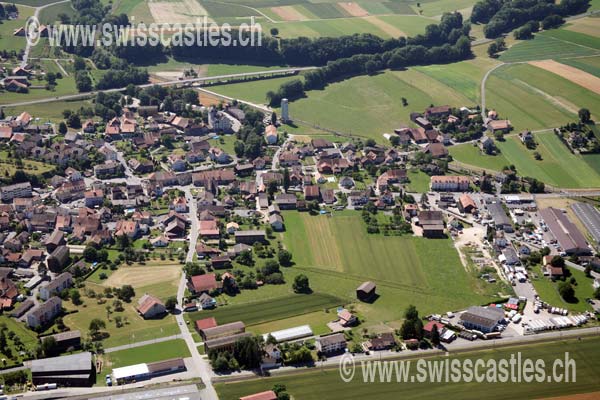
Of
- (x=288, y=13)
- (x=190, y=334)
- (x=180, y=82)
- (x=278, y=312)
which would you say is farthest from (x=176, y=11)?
(x=190, y=334)

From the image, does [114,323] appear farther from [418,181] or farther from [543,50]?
[543,50]

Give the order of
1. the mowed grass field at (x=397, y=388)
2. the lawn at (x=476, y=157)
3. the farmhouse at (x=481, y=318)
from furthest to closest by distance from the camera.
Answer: the lawn at (x=476, y=157) < the farmhouse at (x=481, y=318) < the mowed grass field at (x=397, y=388)

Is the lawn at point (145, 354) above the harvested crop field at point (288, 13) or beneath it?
beneath

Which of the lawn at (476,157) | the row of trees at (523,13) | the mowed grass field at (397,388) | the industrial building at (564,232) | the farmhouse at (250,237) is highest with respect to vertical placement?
the row of trees at (523,13)

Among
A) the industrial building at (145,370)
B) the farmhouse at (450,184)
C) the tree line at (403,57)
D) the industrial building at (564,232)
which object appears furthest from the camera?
the tree line at (403,57)

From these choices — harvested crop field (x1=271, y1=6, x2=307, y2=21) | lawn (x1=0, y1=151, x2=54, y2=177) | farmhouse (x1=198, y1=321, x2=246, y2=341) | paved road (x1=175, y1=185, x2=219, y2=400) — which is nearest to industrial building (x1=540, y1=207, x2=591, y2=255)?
farmhouse (x1=198, y1=321, x2=246, y2=341)

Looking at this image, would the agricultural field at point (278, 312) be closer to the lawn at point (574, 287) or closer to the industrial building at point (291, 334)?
the industrial building at point (291, 334)

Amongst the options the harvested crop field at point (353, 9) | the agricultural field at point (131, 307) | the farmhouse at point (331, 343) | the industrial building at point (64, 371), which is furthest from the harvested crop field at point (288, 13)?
the industrial building at point (64, 371)
